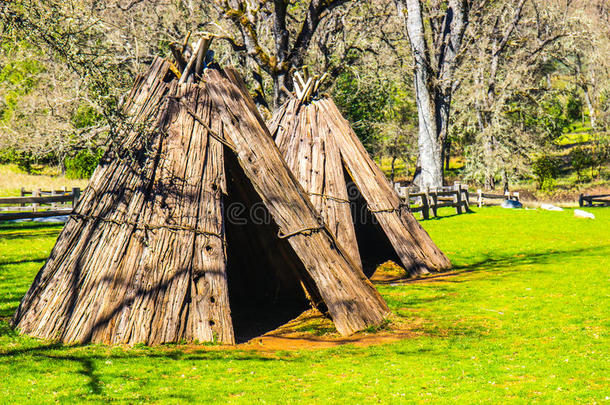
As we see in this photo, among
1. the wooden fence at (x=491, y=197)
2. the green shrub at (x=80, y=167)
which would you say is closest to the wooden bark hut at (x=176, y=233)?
the wooden fence at (x=491, y=197)

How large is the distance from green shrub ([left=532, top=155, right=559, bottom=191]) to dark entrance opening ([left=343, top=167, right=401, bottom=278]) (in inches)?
1217

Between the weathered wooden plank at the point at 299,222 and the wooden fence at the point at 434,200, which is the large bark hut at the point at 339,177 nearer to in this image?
the weathered wooden plank at the point at 299,222

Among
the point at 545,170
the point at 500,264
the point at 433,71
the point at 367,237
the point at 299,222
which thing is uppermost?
the point at 433,71

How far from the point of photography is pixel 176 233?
843 cm

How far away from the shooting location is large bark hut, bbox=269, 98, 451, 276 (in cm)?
1319

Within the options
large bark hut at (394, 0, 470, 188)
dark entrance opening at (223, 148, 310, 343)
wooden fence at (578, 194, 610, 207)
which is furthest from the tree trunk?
dark entrance opening at (223, 148, 310, 343)

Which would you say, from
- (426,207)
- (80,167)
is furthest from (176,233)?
(80,167)

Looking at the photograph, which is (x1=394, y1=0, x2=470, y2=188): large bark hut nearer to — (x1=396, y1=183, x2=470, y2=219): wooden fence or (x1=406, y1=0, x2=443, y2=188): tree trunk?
(x1=406, y1=0, x2=443, y2=188): tree trunk

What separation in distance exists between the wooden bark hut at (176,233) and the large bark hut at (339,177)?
109 inches

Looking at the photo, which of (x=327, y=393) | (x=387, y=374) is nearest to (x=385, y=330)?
(x=387, y=374)

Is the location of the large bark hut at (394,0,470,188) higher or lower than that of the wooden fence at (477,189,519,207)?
higher

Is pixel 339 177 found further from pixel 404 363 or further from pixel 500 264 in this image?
pixel 404 363

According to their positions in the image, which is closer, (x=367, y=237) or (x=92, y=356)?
(x=92, y=356)

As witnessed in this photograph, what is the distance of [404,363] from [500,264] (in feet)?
31.3
